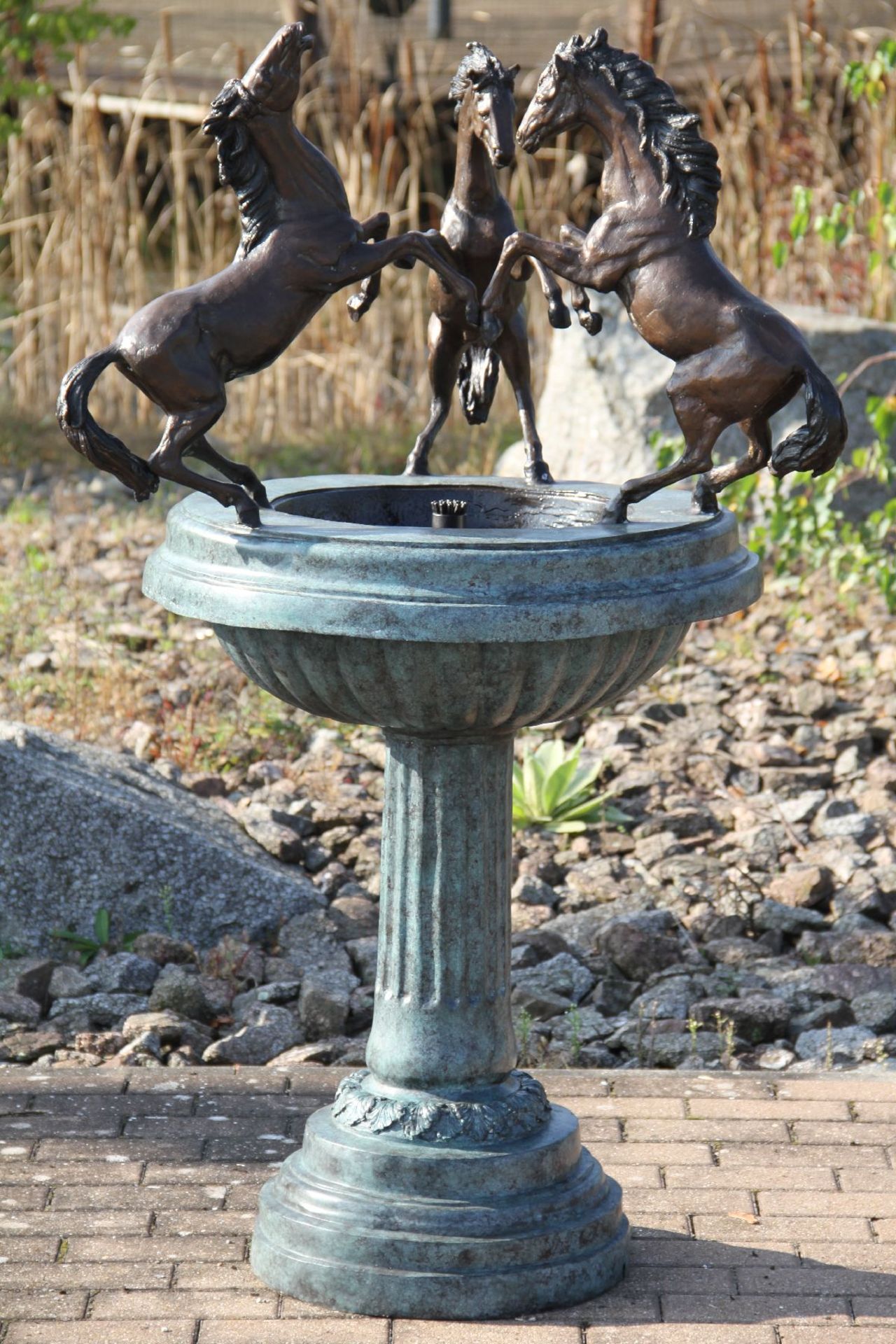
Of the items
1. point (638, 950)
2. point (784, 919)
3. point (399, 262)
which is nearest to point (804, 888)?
point (784, 919)

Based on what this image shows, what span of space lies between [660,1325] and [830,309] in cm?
651

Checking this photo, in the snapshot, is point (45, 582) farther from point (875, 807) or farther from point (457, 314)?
point (457, 314)

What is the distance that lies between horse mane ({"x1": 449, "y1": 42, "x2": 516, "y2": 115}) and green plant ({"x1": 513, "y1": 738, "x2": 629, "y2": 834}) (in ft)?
7.63

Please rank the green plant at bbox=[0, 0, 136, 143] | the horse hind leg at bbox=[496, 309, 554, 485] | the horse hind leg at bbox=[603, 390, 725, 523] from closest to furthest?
1. the horse hind leg at bbox=[603, 390, 725, 523]
2. the horse hind leg at bbox=[496, 309, 554, 485]
3. the green plant at bbox=[0, 0, 136, 143]

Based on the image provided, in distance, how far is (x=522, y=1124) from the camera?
2.92 m

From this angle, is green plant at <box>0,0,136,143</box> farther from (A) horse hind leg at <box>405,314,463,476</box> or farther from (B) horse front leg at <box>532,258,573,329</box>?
(B) horse front leg at <box>532,258,573,329</box>

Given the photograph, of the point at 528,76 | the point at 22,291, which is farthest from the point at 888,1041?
the point at 528,76

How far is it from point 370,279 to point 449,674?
2.47 ft

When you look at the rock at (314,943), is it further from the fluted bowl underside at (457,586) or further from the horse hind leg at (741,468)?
the horse hind leg at (741,468)

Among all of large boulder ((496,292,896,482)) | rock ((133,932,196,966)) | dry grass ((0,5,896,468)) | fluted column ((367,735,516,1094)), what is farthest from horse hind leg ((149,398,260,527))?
dry grass ((0,5,896,468))

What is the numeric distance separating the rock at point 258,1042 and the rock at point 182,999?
0.36ft

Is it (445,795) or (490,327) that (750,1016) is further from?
(490,327)

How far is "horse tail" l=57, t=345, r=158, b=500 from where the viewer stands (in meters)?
2.71

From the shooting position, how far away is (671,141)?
269 centimetres
